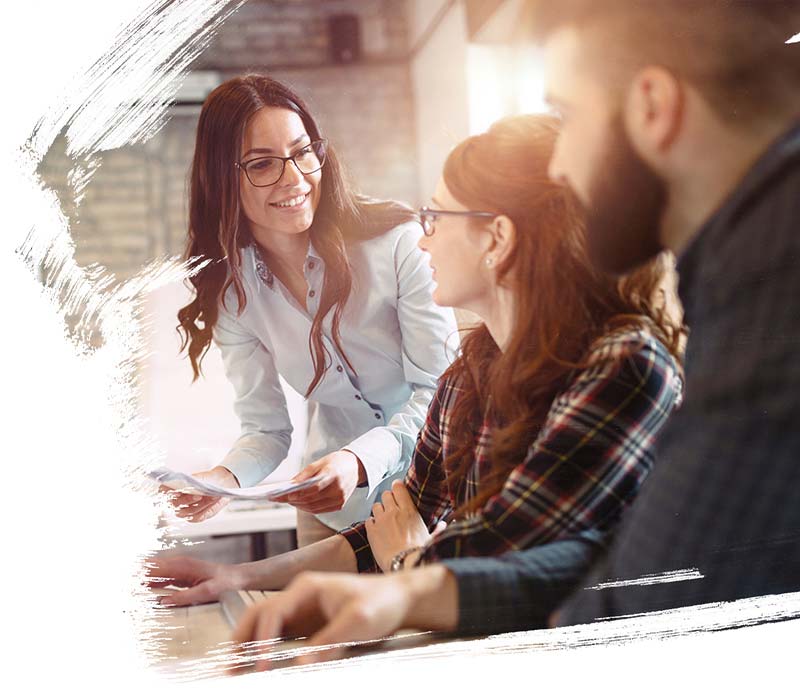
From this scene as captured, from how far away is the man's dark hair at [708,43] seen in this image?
0.91m

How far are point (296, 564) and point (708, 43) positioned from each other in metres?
0.78

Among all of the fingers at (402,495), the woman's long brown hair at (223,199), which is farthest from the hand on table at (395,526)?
the woman's long brown hair at (223,199)

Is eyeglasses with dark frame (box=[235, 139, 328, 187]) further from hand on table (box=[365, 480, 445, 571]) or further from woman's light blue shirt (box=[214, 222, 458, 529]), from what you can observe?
hand on table (box=[365, 480, 445, 571])

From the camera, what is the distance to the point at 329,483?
890 mm

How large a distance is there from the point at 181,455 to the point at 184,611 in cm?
17

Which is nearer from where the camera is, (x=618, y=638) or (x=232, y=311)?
(x=232, y=311)

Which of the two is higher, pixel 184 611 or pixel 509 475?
pixel 509 475

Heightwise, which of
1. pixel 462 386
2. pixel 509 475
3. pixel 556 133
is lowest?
pixel 509 475

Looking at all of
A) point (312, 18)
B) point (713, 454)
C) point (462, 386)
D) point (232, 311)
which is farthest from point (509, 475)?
point (312, 18)

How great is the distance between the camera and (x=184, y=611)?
864mm

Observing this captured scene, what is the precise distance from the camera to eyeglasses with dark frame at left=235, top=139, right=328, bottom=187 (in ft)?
2.80

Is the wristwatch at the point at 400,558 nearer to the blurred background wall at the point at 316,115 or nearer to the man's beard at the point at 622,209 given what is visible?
the blurred background wall at the point at 316,115

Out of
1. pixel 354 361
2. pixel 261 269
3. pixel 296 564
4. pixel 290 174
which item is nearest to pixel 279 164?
pixel 290 174

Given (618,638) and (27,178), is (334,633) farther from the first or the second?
(27,178)
